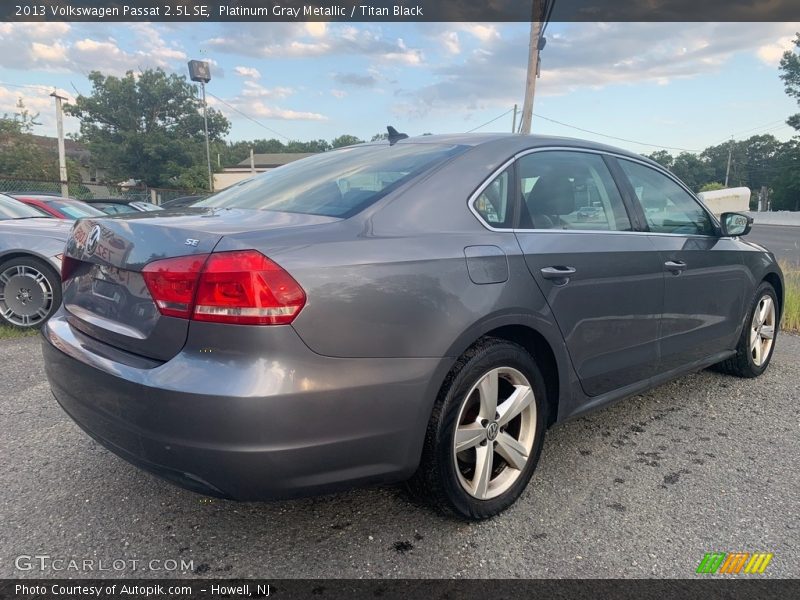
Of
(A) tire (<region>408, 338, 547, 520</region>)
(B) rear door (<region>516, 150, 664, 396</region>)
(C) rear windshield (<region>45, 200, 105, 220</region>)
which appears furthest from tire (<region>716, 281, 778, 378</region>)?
(C) rear windshield (<region>45, 200, 105, 220</region>)

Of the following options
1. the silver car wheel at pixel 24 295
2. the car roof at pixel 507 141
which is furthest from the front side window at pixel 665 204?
the silver car wheel at pixel 24 295

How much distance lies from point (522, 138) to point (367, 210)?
3.57 ft

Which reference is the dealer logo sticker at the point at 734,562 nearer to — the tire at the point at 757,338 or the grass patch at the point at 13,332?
the tire at the point at 757,338

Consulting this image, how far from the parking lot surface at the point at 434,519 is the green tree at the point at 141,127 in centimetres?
4522

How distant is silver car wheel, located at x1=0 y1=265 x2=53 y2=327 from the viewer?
5.19 m

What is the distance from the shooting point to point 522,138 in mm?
2746

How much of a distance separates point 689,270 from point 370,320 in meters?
2.32

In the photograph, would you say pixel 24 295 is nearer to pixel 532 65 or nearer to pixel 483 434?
pixel 483 434

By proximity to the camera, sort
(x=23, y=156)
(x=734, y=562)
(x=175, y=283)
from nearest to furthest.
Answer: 1. (x=175, y=283)
2. (x=734, y=562)
3. (x=23, y=156)

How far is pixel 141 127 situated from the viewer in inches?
1857

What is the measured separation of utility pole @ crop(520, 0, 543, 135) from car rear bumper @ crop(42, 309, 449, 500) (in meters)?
12.7

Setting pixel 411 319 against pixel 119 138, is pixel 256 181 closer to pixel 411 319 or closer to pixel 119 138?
pixel 411 319

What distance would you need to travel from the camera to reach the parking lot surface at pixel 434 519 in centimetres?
205

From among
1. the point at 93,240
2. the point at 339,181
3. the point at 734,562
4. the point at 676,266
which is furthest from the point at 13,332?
the point at 734,562
